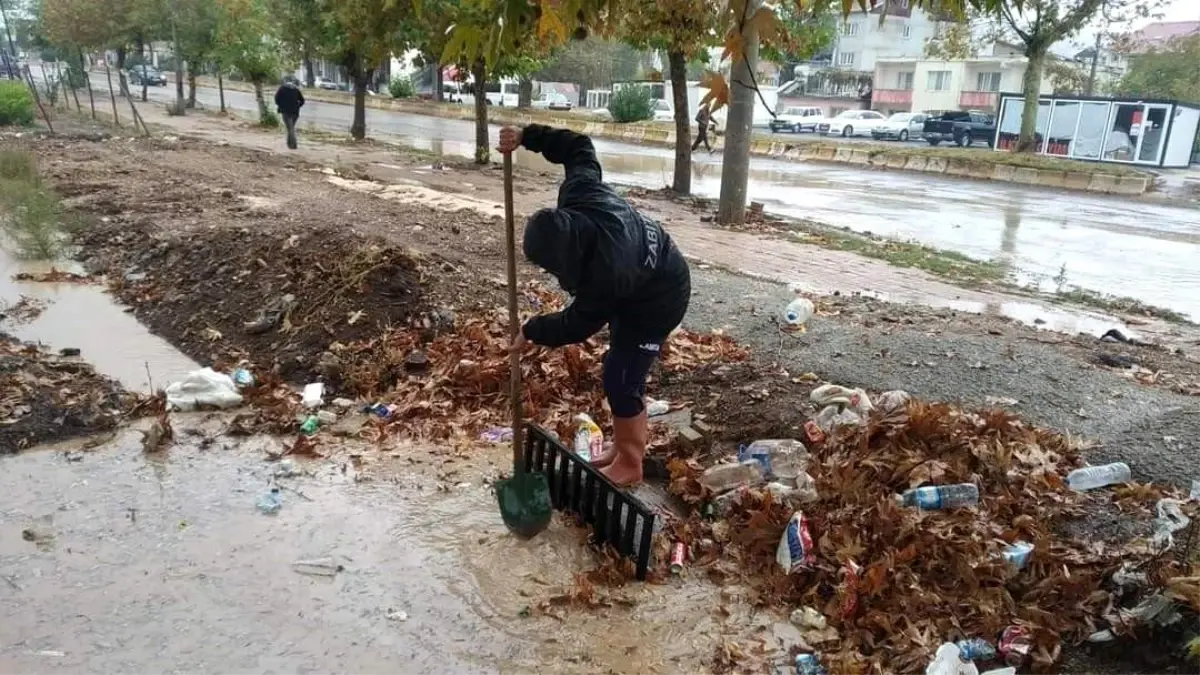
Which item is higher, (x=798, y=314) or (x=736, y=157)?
→ (x=736, y=157)

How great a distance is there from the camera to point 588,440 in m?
4.21

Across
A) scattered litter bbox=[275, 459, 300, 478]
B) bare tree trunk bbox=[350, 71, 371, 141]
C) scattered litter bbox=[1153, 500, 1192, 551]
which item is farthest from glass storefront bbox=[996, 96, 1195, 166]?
scattered litter bbox=[275, 459, 300, 478]

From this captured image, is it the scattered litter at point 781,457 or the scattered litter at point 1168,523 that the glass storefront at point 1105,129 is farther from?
the scattered litter at point 781,457

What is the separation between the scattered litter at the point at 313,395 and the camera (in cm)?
492

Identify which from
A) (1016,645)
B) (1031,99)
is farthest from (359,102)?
(1016,645)

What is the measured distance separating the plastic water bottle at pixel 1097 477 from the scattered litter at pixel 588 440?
2.06 meters

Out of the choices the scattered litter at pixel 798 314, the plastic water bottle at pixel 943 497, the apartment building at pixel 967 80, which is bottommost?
the plastic water bottle at pixel 943 497

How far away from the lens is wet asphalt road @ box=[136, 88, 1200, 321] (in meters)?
10.5

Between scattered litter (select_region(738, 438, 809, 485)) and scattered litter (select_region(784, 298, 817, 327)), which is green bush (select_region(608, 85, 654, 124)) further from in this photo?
scattered litter (select_region(738, 438, 809, 485))

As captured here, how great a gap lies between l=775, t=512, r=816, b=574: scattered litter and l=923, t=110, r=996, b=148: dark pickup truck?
31.3 metres

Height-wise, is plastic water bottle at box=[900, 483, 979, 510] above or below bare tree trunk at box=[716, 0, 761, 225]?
below

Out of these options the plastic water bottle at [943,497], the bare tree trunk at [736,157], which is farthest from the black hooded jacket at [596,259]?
the bare tree trunk at [736,157]

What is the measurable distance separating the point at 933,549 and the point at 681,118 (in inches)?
494

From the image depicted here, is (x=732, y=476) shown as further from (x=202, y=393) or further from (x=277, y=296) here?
(x=277, y=296)
